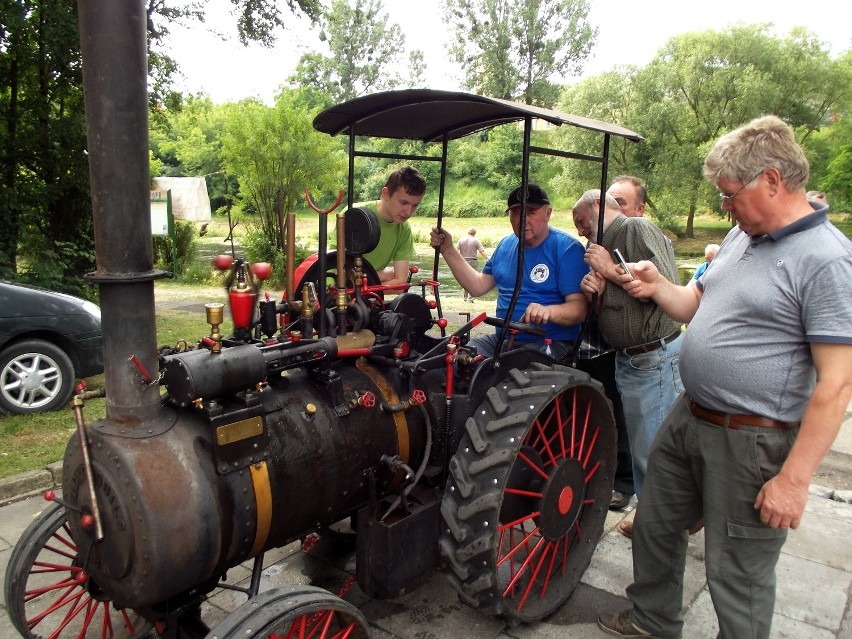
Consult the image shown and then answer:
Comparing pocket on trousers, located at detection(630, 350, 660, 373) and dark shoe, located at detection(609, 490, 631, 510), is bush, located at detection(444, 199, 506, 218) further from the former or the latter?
pocket on trousers, located at detection(630, 350, 660, 373)

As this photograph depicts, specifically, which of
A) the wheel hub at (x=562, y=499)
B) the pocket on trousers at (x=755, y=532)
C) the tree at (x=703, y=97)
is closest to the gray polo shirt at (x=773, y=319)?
the pocket on trousers at (x=755, y=532)

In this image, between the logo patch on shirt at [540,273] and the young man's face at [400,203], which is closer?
the logo patch on shirt at [540,273]

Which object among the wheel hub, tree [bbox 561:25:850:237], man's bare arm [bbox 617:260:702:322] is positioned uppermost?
tree [bbox 561:25:850:237]

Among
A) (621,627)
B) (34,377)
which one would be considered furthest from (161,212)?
(621,627)

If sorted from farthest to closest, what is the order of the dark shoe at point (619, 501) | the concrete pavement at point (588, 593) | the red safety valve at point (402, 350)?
the dark shoe at point (619, 501), the concrete pavement at point (588, 593), the red safety valve at point (402, 350)

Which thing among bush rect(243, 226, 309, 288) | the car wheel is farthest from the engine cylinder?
bush rect(243, 226, 309, 288)

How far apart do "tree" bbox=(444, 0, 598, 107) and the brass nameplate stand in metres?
54.6

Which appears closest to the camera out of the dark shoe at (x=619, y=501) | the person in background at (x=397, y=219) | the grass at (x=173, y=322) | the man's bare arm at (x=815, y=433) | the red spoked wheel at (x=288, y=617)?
the red spoked wheel at (x=288, y=617)

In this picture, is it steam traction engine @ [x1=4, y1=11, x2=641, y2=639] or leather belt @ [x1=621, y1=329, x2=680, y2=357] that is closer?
steam traction engine @ [x1=4, y1=11, x2=641, y2=639]

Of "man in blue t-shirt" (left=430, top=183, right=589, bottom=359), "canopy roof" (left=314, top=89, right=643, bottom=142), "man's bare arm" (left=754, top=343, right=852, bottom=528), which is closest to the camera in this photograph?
"man's bare arm" (left=754, top=343, right=852, bottom=528)

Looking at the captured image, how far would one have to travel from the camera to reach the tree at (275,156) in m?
16.5

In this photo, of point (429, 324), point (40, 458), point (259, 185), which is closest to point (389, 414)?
point (429, 324)

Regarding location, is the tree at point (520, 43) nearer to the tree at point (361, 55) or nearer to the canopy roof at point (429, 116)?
the tree at point (361, 55)

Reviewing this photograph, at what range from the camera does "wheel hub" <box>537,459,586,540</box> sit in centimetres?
293
